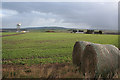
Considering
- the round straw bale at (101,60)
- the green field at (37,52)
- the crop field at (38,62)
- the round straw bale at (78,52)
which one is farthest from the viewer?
the green field at (37,52)

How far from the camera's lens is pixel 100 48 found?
7.06 m

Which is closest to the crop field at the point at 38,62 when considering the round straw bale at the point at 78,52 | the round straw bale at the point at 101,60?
the round straw bale at the point at 78,52

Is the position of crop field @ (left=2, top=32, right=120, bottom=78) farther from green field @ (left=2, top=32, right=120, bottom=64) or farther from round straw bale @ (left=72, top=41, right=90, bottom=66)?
round straw bale @ (left=72, top=41, right=90, bottom=66)

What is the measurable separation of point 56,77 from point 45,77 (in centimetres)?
65

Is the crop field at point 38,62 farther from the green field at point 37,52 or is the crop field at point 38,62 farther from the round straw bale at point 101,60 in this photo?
the round straw bale at point 101,60

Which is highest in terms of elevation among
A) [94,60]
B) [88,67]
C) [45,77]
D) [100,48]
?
[100,48]

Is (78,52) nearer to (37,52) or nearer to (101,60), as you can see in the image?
(101,60)

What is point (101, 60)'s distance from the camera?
6711 millimetres

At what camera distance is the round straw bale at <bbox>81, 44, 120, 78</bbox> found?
668cm

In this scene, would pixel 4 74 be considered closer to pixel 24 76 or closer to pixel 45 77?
pixel 24 76

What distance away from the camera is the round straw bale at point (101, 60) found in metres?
6.68

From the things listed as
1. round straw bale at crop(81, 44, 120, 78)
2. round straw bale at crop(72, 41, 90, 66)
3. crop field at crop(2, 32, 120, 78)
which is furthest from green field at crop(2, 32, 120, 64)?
round straw bale at crop(81, 44, 120, 78)

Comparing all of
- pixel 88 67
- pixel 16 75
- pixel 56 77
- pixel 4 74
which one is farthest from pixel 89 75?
pixel 4 74

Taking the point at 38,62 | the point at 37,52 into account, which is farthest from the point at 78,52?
the point at 37,52
